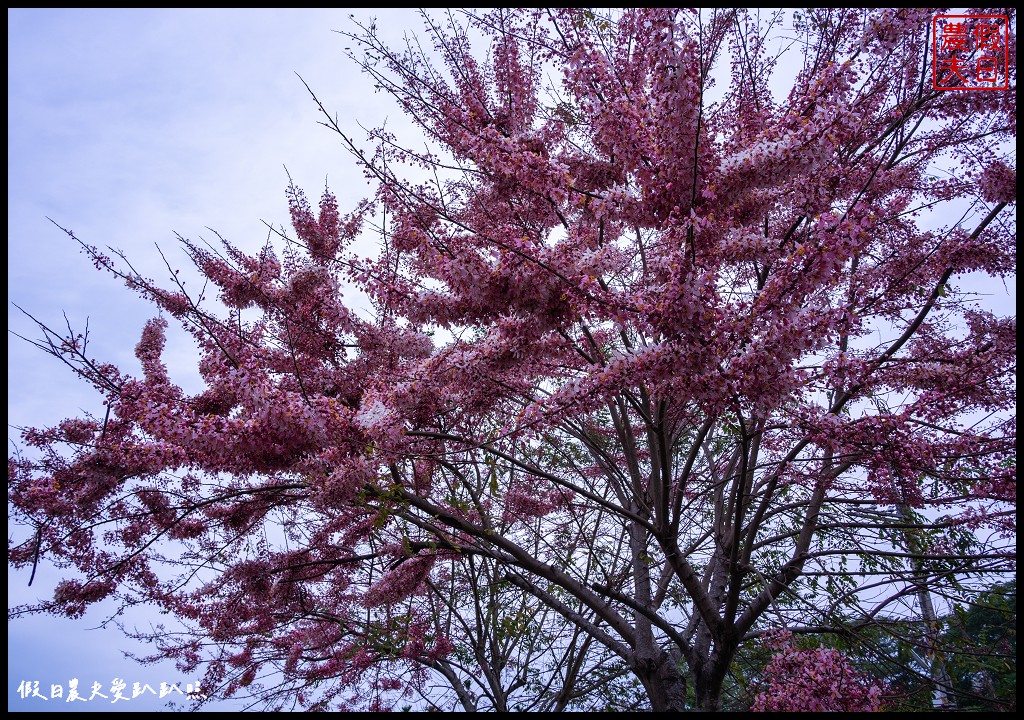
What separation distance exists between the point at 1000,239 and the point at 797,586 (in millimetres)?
3584

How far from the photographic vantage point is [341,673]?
7547 mm

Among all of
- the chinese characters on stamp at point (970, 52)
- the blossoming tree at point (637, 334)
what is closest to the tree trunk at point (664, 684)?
the blossoming tree at point (637, 334)

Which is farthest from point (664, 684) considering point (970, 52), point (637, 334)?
point (970, 52)

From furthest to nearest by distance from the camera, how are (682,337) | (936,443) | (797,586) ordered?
(797,586)
(936,443)
(682,337)

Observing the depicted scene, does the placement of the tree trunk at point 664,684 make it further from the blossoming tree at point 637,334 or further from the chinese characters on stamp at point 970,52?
the chinese characters on stamp at point 970,52

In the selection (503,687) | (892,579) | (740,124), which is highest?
(740,124)

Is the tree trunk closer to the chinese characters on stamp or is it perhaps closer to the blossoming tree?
the blossoming tree

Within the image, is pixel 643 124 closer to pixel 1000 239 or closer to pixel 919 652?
pixel 1000 239

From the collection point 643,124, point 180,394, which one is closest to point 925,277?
point 643,124

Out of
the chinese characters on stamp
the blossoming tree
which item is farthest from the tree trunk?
the chinese characters on stamp

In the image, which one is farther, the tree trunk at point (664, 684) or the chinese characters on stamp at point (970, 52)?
the tree trunk at point (664, 684)

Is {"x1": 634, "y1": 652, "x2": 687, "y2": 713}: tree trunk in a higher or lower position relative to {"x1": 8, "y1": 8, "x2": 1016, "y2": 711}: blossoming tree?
lower

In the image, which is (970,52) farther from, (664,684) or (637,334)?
(664,684)

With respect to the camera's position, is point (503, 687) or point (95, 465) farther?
point (503, 687)
